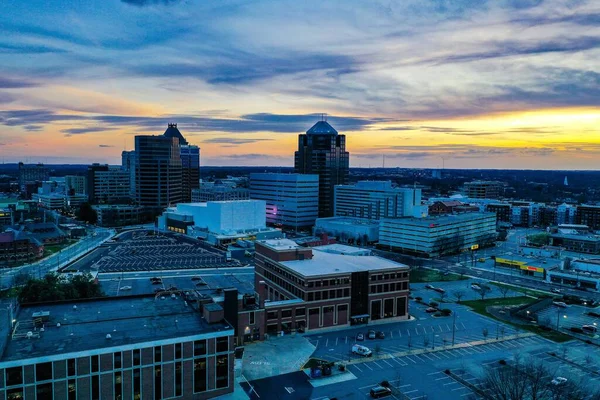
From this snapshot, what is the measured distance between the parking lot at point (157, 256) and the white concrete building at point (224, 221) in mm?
7872

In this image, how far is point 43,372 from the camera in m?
36.3

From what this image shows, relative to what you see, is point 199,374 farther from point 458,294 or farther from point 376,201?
point 376,201

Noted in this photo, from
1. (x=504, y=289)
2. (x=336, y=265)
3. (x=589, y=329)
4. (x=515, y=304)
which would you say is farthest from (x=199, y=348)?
(x=504, y=289)

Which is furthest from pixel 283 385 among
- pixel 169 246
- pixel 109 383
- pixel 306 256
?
pixel 169 246

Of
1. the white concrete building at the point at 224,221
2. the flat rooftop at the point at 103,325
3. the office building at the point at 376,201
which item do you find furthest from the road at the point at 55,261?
the office building at the point at 376,201

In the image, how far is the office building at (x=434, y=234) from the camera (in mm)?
111188

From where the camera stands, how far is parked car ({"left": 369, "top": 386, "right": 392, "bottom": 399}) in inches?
1663

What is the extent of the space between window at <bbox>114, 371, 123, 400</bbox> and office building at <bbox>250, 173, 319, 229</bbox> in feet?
384

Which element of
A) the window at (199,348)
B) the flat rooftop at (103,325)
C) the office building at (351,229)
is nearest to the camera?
the flat rooftop at (103,325)

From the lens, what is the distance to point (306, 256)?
68.8 meters

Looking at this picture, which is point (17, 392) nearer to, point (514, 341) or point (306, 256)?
point (306, 256)

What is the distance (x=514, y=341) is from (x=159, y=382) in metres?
39.7

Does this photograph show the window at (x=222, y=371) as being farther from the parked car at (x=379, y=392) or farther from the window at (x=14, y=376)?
the window at (x=14, y=376)

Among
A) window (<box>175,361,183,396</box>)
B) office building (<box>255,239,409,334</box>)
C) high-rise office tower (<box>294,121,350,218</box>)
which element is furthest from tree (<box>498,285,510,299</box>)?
high-rise office tower (<box>294,121,350,218</box>)
